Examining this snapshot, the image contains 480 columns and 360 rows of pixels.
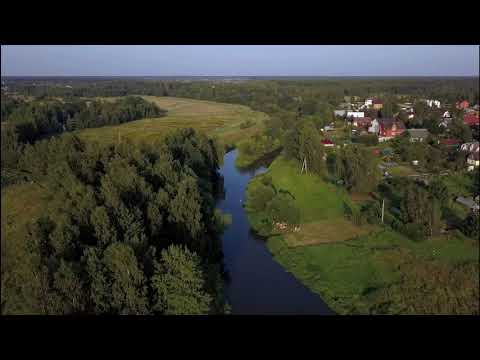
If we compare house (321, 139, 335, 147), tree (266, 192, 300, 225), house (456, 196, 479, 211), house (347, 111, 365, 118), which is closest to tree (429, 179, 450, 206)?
house (456, 196, 479, 211)

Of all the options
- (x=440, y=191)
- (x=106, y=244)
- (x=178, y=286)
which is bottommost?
(x=178, y=286)

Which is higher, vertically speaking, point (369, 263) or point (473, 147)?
point (473, 147)

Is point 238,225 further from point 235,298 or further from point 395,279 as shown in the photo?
point 395,279

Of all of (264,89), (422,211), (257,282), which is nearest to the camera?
(422,211)

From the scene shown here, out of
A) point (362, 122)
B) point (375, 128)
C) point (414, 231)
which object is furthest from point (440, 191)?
point (362, 122)

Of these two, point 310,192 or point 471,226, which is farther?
point 310,192

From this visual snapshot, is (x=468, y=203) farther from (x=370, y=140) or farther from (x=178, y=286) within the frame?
(x=370, y=140)

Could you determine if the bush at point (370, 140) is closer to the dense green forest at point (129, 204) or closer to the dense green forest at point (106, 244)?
the dense green forest at point (129, 204)

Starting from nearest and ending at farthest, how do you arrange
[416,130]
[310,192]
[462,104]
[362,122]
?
[462,104], [416,130], [310,192], [362,122]
